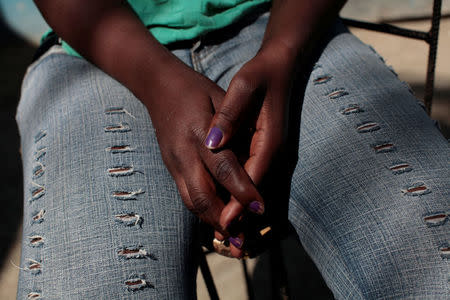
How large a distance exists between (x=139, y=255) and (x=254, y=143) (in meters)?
0.26

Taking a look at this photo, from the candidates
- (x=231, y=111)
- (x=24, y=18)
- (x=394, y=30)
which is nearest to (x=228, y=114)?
(x=231, y=111)

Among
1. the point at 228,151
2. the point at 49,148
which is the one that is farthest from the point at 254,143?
the point at 49,148

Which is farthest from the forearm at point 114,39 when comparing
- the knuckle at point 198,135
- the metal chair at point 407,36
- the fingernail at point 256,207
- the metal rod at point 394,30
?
the metal rod at point 394,30

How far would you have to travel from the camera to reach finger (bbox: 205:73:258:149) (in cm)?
74

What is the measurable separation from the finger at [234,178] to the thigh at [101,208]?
102mm

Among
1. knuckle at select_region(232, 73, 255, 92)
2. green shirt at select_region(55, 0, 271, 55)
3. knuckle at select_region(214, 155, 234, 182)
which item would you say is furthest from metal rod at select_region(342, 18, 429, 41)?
knuckle at select_region(214, 155, 234, 182)

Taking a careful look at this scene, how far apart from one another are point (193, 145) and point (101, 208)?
180 mm

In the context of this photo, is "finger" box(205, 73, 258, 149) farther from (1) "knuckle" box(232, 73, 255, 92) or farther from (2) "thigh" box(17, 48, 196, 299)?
(2) "thigh" box(17, 48, 196, 299)

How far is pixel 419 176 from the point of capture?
736mm

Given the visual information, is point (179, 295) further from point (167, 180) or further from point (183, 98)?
point (183, 98)

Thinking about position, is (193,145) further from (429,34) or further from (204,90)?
(429,34)

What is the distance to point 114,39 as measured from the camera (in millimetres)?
886

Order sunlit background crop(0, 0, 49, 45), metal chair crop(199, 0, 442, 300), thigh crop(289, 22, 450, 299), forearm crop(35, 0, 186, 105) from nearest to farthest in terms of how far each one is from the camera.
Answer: thigh crop(289, 22, 450, 299) < forearm crop(35, 0, 186, 105) < metal chair crop(199, 0, 442, 300) < sunlit background crop(0, 0, 49, 45)

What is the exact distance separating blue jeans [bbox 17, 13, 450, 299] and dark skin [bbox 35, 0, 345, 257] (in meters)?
0.06
